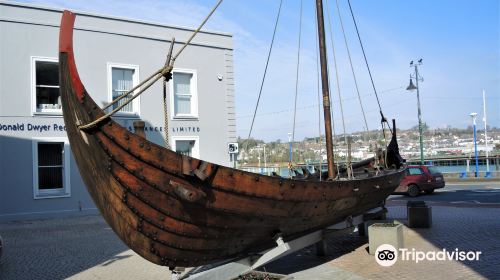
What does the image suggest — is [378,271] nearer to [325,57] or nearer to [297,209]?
[297,209]

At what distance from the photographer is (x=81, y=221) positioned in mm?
14664

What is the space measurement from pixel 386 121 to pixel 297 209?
23.8 ft

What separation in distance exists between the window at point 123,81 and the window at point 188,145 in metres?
2.03

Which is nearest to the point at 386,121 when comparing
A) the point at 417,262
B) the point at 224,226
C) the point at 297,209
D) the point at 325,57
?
the point at 325,57

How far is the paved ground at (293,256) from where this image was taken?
7520 millimetres

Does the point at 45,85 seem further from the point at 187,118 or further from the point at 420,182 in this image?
the point at 420,182

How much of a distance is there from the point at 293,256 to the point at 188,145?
399 inches

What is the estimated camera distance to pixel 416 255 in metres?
8.50

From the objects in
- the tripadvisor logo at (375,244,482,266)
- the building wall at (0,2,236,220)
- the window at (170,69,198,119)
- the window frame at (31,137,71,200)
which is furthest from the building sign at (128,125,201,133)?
the tripadvisor logo at (375,244,482,266)

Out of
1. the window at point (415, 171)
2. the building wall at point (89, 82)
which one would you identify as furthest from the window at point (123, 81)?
the window at point (415, 171)

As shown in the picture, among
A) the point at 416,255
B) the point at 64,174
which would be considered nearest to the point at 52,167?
the point at 64,174

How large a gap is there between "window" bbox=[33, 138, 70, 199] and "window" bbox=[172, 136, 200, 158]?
13.4 feet

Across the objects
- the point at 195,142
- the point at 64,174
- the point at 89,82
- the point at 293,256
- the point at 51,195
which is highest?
the point at 89,82

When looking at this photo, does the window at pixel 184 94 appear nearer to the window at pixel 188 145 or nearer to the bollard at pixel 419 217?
the window at pixel 188 145
